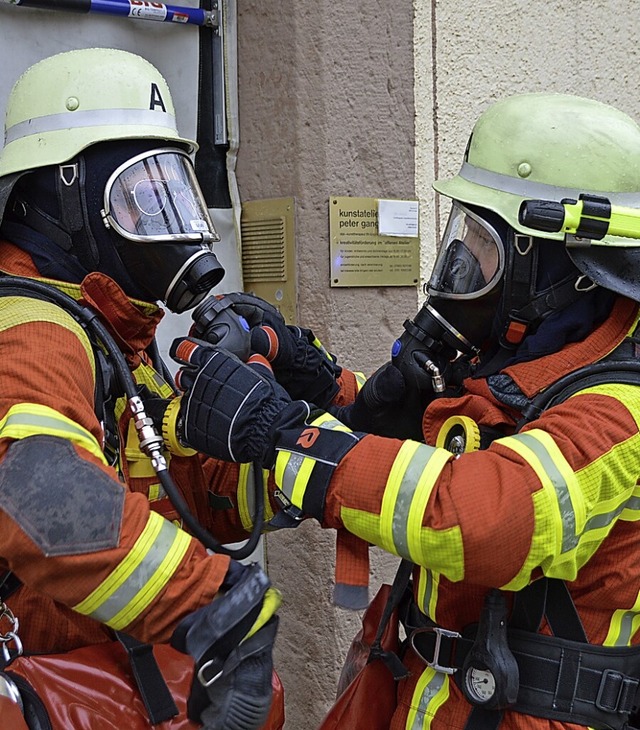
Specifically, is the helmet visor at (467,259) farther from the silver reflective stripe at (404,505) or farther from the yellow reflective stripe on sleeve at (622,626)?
the yellow reflective stripe on sleeve at (622,626)

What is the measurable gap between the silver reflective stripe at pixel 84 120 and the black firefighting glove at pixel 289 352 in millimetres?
540

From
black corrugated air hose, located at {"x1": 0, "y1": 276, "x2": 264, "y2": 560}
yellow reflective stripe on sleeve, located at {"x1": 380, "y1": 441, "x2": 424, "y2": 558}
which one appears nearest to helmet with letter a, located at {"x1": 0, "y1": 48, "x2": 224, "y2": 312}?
black corrugated air hose, located at {"x1": 0, "y1": 276, "x2": 264, "y2": 560}

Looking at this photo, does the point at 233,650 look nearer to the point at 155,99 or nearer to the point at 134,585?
the point at 134,585

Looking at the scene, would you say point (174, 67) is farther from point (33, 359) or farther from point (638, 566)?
point (638, 566)

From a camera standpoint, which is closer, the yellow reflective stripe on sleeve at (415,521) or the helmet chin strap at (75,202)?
the yellow reflective stripe on sleeve at (415,521)

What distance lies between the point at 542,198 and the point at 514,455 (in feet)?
1.87

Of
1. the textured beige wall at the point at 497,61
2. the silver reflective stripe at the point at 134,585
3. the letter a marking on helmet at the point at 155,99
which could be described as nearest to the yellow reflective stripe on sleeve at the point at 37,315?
the silver reflective stripe at the point at 134,585

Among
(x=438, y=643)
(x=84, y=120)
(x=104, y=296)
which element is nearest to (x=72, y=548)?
(x=104, y=296)

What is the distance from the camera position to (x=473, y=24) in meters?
3.50

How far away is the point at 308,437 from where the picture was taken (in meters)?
1.71

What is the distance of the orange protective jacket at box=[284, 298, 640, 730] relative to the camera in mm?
1542

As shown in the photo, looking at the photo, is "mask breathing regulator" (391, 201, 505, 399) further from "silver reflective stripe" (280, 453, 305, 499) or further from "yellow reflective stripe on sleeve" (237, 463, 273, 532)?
"silver reflective stripe" (280, 453, 305, 499)

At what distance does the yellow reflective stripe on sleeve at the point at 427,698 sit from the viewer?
1834 mm

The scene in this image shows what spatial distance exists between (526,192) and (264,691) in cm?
108
